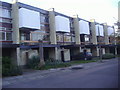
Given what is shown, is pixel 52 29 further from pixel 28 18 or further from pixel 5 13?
pixel 5 13

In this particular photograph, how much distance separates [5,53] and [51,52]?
8.75 meters

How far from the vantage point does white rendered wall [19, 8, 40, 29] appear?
24297mm

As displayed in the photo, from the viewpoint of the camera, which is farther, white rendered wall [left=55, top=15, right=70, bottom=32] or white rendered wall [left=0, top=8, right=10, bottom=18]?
white rendered wall [left=55, top=15, right=70, bottom=32]

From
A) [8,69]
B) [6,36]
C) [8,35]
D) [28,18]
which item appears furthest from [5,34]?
[8,69]

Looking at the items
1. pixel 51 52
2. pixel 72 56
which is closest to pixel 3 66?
pixel 51 52

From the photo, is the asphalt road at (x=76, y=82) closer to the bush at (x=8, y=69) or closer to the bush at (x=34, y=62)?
the bush at (x=8, y=69)

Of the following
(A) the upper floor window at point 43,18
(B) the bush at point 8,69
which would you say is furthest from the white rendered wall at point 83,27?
(B) the bush at point 8,69

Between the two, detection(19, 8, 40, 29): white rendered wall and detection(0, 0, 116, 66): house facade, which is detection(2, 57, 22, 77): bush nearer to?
detection(0, 0, 116, 66): house facade

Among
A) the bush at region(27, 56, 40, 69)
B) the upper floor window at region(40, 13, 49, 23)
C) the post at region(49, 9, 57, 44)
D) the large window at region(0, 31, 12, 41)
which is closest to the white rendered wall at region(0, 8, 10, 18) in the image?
the large window at region(0, 31, 12, 41)

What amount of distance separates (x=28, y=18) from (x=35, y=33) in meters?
3.83

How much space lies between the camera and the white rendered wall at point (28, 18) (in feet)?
79.7

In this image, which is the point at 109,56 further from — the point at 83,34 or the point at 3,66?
the point at 3,66

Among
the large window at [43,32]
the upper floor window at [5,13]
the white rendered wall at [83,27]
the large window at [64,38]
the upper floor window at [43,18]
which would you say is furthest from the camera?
the white rendered wall at [83,27]

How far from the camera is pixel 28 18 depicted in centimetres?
2520
